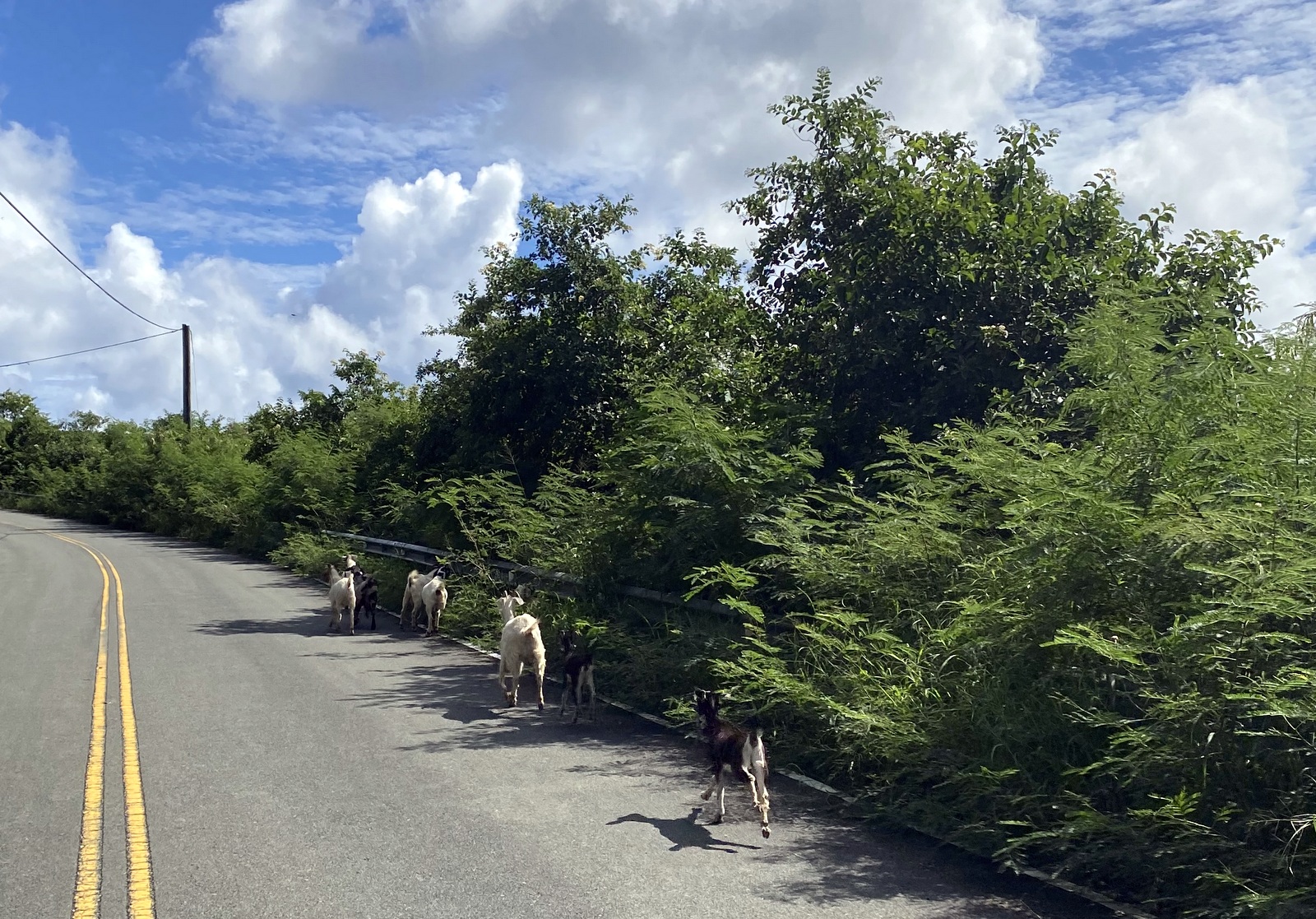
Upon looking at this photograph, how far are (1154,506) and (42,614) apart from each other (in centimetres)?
1704

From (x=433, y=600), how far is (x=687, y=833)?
9.51 m

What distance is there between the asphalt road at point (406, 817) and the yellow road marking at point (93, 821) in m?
0.06

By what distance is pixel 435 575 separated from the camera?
51.4ft

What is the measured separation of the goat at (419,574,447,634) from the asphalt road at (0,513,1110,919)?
9.38 feet

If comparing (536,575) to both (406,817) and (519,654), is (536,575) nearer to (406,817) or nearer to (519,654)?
(519,654)

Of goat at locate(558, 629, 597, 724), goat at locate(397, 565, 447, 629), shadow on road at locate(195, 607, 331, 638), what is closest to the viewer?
goat at locate(558, 629, 597, 724)

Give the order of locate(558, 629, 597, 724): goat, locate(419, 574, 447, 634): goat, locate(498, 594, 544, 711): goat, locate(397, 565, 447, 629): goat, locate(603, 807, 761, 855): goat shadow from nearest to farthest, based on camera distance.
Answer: locate(603, 807, 761, 855): goat shadow, locate(558, 629, 597, 724): goat, locate(498, 594, 544, 711): goat, locate(419, 574, 447, 634): goat, locate(397, 565, 447, 629): goat

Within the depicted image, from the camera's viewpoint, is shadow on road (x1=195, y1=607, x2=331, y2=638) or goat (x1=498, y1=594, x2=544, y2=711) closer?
goat (x1=498, y1=594, x2=544, y2=711)

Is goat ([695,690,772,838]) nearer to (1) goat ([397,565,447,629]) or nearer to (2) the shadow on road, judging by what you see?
(1) goat ([397,565,447,629])

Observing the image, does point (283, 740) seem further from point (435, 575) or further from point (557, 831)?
point (435, 575)

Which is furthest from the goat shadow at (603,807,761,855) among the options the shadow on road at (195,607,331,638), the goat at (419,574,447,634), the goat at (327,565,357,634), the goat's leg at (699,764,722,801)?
the goat at (327,565,357,634)

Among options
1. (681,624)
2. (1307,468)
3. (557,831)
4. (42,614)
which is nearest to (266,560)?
(42,614)

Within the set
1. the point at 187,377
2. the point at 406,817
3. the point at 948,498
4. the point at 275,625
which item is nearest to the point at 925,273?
the point at 948,498

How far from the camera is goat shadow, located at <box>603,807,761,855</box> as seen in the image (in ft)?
21.1
